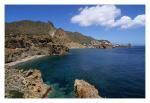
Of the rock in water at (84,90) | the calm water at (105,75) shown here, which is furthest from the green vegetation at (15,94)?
the rock in water at (84,90)

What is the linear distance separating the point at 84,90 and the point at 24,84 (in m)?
1.91

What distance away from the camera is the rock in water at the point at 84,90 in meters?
8.05

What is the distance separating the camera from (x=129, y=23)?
8.55 m

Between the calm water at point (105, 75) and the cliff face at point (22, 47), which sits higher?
the cliff face at point (22, 47)

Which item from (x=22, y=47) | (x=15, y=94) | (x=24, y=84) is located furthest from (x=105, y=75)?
(x=22, y=47)

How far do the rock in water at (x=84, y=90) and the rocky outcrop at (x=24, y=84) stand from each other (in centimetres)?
87

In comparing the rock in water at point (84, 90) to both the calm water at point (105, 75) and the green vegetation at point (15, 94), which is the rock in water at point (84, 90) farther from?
the green vegetation at point (15, 94)

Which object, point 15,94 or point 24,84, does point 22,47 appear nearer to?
point 24,84

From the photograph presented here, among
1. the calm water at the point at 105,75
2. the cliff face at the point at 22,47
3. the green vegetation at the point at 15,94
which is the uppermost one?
the cliff face at the point at 22,47

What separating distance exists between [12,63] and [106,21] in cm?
328

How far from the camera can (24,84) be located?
28.6 ft

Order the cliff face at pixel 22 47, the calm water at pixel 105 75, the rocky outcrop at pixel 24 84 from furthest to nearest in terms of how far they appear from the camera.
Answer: the cliff face at pixel 22 47 → the calm water at pixel 105 75 → the rocky outcrop at pixel 24 84
